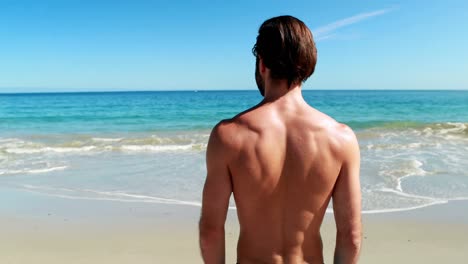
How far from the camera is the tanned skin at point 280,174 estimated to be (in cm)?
146

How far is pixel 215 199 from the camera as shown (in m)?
1.51

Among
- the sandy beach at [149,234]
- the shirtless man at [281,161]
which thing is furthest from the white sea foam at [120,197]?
the shirtless man at [281,161]

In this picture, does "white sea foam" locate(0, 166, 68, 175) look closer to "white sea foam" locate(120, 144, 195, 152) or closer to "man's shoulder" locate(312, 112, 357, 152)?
"white sea foam" locate(120, 144, 195, 152)

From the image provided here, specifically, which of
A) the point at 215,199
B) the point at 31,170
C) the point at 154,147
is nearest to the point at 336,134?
the point at 215,199

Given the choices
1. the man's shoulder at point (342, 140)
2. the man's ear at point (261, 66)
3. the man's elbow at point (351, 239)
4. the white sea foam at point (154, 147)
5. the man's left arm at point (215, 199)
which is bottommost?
the white sea foam at point (154, 147)

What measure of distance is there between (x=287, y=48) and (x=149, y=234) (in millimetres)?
3840

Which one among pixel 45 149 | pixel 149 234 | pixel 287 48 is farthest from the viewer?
pixel 45 149

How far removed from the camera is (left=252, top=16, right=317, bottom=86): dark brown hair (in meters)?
1.41

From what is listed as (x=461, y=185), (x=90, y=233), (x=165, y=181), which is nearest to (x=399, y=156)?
(x=461, y=185)

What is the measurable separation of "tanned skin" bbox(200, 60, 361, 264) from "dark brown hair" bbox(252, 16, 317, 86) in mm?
48

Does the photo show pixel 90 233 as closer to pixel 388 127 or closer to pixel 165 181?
pixel 165 181

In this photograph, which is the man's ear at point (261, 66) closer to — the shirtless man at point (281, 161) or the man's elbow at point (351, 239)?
the shirtless man at point (281, 161)

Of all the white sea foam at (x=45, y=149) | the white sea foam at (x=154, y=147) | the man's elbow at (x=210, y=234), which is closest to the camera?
the man's elbow at (x=210, y=234)

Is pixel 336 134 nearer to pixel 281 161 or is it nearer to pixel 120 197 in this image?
pixel 281 161
